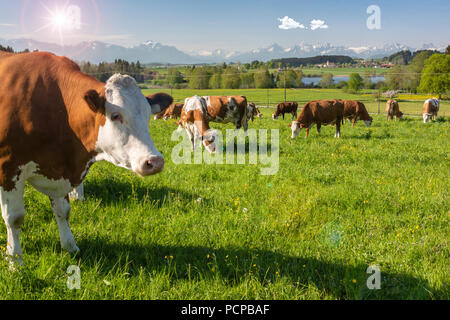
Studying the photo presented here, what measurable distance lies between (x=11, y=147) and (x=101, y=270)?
162 centimetres

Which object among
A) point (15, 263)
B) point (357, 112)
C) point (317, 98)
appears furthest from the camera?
point (317, 98)

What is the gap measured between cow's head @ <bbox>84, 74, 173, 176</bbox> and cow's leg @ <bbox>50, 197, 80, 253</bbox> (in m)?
1.36

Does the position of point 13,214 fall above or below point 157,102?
below

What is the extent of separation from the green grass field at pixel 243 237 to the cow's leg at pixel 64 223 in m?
0.12

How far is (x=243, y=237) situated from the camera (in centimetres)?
417

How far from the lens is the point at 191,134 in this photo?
1138 cm

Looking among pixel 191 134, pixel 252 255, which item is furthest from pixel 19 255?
pixel 191 134

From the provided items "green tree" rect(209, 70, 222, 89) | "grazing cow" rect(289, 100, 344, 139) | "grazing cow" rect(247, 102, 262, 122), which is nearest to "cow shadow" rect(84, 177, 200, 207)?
"grazing cow" rect(289, 100, 344, 139)

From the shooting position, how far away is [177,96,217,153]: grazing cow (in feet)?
33.5

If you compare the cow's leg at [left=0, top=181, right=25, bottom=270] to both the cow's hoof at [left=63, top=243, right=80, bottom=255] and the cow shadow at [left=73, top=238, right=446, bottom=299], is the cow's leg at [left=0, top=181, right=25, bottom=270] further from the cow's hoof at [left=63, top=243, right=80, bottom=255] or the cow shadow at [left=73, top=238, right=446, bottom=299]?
the cow shadow at [left=73, top=238, right=446, bottom=299]

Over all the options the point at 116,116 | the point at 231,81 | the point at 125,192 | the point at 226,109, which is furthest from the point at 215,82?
the point at 116,116

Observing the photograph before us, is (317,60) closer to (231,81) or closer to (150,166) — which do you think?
(231,81)

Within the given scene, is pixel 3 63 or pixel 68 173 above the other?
pixel 3 63
